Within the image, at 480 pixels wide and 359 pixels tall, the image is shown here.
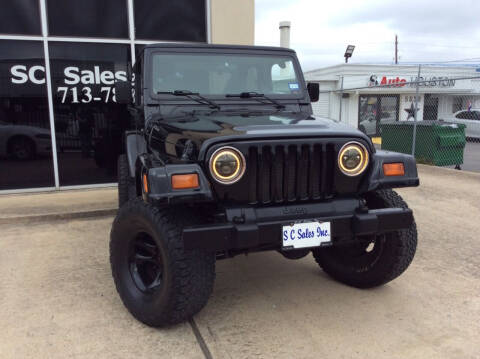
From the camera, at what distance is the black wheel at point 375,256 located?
9.95ft

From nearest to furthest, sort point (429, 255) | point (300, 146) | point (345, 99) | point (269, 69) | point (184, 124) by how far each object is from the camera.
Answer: point (300, 146)
point (184, 124)
point (269, 69)
point (429, 255)
point (345, 99)

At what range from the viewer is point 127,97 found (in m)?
3.92

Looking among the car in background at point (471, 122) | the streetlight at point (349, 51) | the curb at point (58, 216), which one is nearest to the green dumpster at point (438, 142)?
the curb at point (58, 216)

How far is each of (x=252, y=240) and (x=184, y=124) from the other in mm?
1039

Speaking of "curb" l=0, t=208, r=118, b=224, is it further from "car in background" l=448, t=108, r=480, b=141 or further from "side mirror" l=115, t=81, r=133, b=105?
"car in background" l=448, t=108, r=480, b=141

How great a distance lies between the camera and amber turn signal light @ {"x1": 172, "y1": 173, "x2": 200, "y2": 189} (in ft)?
7.80

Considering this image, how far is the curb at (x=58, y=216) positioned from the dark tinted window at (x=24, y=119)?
181 centimetres

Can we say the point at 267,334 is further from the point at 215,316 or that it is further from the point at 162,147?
the point at 162,147

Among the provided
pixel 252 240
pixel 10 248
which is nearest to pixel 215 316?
pixel 252 240

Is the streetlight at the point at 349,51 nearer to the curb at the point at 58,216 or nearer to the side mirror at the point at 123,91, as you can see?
the curb at the point at 58,216

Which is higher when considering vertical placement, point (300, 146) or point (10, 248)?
point (300, 146)

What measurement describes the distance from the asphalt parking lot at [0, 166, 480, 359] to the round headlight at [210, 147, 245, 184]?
1.05 m

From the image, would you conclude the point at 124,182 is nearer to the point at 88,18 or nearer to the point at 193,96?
the point at 193,96

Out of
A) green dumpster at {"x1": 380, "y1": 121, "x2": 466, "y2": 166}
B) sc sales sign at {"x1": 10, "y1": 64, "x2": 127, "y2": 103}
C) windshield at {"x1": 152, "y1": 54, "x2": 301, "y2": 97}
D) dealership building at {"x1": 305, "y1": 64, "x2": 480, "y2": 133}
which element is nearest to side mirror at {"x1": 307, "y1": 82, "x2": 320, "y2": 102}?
windshield at {"x1": 152, "y1": 54, "x2": 301, "y2": 97}
